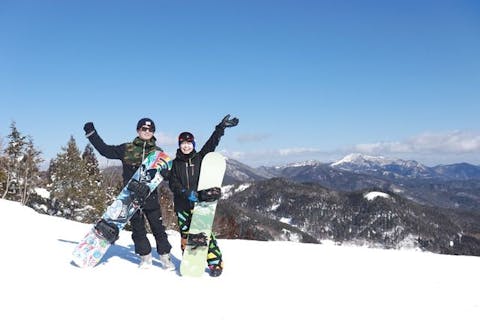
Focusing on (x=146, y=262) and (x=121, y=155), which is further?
(x=146, y=262)

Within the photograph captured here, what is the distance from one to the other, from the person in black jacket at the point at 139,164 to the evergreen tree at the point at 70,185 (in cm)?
4021

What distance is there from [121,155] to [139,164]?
35 cm

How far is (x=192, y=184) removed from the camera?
21.5ft

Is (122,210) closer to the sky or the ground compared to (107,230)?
closer to the sky

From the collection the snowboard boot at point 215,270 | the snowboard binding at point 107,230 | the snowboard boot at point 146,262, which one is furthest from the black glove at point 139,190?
the snowboard boot at point 215,270

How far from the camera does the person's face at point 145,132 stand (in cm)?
651

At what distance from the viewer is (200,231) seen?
21.6ft

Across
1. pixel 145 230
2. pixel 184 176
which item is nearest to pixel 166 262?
pixel 145 230

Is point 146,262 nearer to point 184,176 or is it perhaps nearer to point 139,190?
point 139,190

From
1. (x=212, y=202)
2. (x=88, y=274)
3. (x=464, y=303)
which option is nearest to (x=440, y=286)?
(x=464, y=303)

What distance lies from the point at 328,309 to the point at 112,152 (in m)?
4.37

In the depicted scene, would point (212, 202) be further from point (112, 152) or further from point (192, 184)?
point (112, 152)

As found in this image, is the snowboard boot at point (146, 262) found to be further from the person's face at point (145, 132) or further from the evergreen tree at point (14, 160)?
the evergreen tree at point (14, 160)

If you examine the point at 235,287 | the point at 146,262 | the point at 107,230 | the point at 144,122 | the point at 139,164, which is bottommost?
the point at 235,287
